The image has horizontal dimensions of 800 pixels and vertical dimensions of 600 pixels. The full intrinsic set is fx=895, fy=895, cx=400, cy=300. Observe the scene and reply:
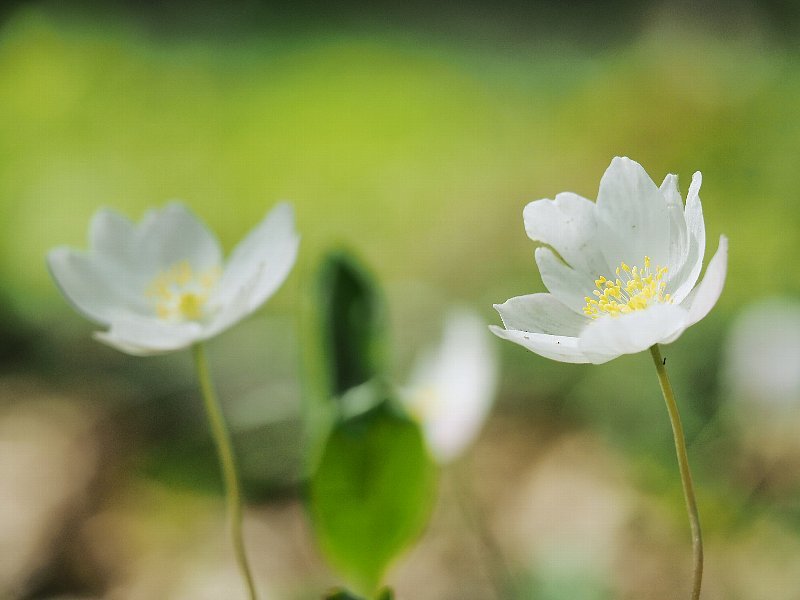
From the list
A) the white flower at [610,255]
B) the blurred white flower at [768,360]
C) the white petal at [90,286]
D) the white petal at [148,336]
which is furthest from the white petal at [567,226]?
the blurred white flower at [768,360]

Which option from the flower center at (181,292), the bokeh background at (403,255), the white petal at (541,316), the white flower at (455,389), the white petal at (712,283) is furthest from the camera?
the bokeh background at (403,255)

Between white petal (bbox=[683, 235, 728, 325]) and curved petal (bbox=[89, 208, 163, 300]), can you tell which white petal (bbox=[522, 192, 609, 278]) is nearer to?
white petal (bbox=[683, 235, 728, 325])

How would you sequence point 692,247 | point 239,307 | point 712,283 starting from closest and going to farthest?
point 712,283
point 692,247
point 239,307

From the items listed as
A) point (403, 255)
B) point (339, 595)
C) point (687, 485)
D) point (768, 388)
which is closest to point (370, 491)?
point (339, 595)

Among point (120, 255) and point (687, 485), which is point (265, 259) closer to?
point (120, 255)

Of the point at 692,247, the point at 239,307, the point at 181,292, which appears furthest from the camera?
the point at 181,292

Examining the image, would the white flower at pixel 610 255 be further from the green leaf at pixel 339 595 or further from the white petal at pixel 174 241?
the white petal at pixel 174 241

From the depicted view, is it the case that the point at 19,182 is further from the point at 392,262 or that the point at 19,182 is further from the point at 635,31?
the point at 635,31
